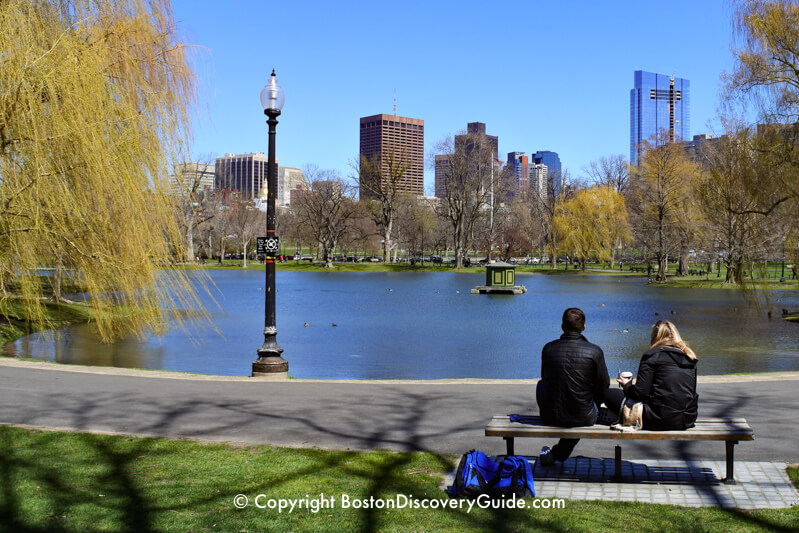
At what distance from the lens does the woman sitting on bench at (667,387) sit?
19.6ft

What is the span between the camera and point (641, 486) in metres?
6.04

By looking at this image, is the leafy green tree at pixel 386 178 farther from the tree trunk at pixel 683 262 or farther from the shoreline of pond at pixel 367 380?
the shoreline of pond at pixel 367 380

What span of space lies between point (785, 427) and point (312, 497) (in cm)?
547

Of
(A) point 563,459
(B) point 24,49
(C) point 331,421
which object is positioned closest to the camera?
(A) point 563,459

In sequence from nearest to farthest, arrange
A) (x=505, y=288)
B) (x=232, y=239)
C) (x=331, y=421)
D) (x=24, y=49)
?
(x=331, y=421) < (x=24, y=49) < (x=505, y=288) < (x=232, y=239)

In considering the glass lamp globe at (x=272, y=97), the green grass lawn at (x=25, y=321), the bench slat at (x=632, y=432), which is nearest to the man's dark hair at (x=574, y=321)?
the bench slat at (x=632, y=432)

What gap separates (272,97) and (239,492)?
9395mm

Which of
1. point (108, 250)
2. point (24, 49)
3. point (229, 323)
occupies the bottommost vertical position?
point (229, 323)

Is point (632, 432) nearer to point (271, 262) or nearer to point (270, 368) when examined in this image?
point (270, 368)

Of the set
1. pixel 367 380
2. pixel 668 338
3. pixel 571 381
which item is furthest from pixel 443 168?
pixel 571 381

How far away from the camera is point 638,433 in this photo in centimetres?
597

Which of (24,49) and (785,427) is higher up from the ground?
(24,49)

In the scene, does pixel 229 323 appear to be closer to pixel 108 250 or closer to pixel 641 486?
pixel 108 250

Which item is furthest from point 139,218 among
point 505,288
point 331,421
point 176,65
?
point 505,288
